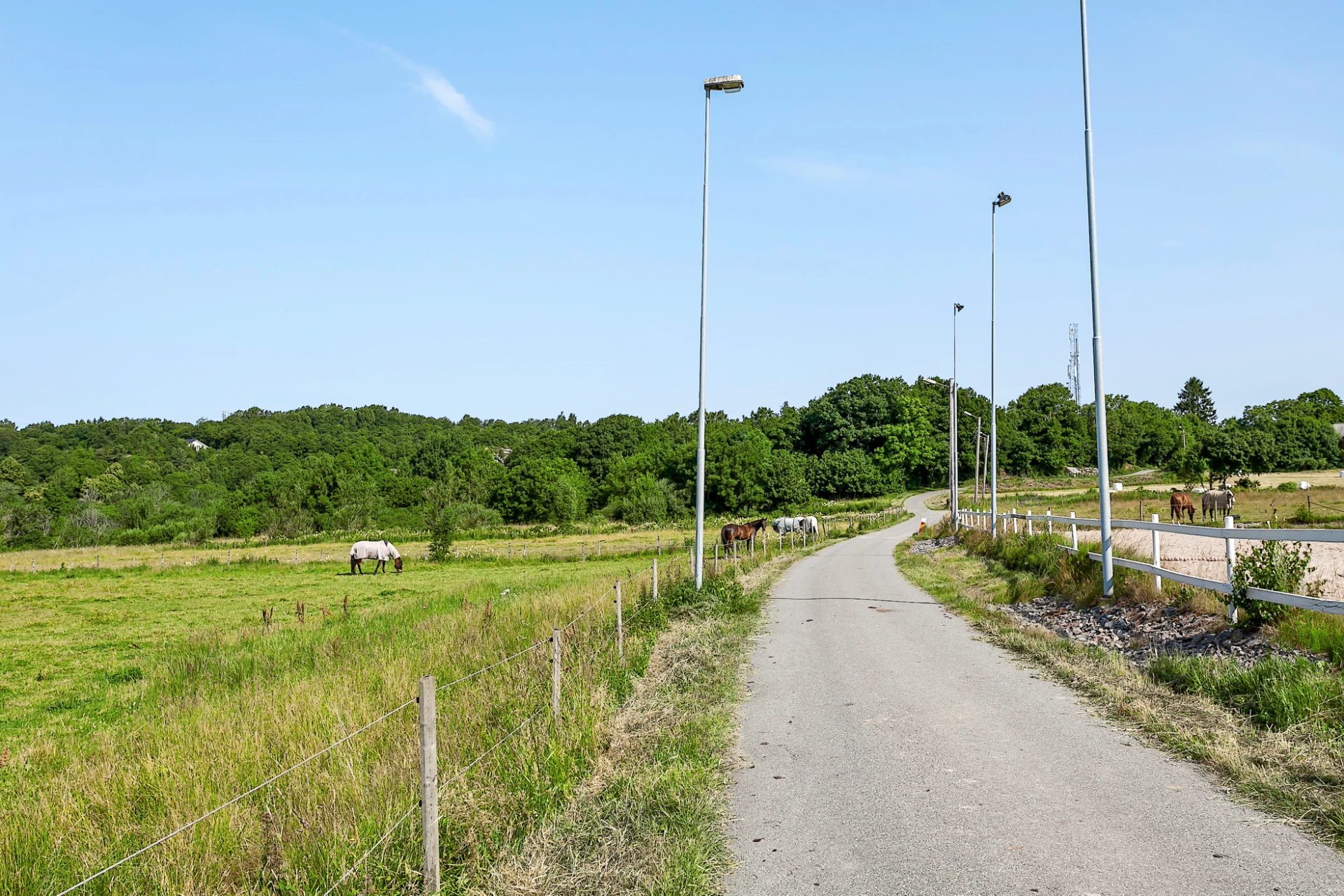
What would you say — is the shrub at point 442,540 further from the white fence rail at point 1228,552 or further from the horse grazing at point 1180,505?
the white fence rail at point 1228,552

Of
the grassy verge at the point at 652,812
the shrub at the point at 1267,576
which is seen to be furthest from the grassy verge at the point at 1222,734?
the grassy verge at the point at 652,812

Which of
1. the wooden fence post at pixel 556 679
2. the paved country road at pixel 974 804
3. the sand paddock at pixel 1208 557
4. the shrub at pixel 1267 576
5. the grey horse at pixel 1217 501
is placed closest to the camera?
the paved country road at pixel 974 804

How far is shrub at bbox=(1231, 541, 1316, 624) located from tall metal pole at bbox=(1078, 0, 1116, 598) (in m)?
3.53

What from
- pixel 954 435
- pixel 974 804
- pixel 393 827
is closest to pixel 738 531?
pixel 954 435

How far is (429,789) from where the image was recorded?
16.2 feet

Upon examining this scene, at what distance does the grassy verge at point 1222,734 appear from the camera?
6.11 meters

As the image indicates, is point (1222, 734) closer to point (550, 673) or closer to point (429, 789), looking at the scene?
point (550, 673)

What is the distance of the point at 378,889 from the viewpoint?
16.0 feet

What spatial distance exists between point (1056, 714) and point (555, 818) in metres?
5.49

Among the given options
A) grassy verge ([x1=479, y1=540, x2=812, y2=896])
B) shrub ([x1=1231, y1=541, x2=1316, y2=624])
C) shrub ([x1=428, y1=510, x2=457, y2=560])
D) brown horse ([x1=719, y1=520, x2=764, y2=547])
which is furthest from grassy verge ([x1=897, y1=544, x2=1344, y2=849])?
shrub ([x1=428, y1=510, x2=457, y2=560])

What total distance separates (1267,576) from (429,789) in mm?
10420

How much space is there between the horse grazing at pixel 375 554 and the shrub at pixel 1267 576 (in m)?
40.0

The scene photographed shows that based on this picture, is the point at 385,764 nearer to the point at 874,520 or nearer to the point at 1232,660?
the point at 1232,660

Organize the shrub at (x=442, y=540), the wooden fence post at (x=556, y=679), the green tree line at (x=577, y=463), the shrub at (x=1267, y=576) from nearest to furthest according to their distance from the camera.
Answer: the wooden fence post at (x=556, y=679) < the shrub at (x=1267, y=576) < the shrub at (x=442, y=540) < the green tree line at (x=577, y=463)
